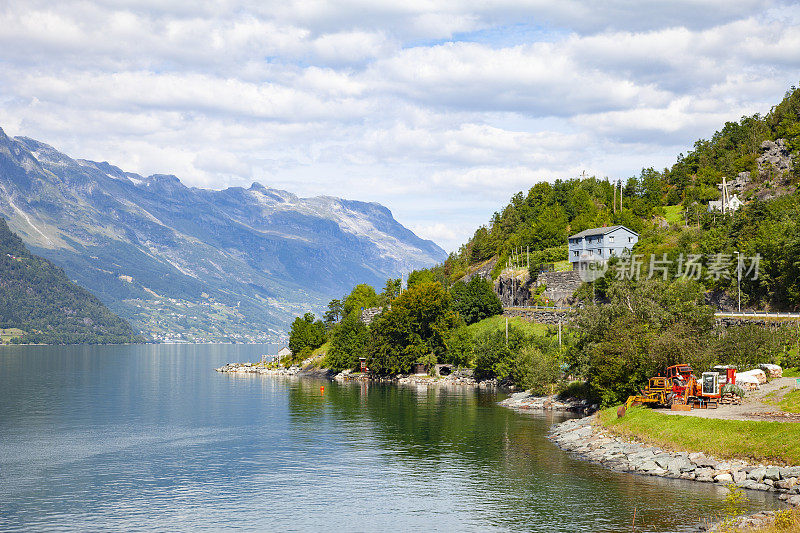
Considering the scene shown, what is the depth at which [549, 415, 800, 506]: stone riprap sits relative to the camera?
50.2 metres

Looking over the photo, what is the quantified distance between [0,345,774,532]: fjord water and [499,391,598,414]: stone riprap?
16.5ft

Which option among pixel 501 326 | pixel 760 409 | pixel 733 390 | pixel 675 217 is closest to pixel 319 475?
pixel 760 409

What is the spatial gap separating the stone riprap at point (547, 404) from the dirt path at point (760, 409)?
26.4 meters

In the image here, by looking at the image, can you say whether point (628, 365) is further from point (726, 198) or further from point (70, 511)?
point (726, 198)

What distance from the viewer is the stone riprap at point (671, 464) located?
50.2 metres

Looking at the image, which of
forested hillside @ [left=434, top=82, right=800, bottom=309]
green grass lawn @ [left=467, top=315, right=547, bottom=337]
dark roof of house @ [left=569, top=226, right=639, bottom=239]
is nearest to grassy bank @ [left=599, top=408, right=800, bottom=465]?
forested hillside @ [left=434, top=82, right=800, bottom=309]

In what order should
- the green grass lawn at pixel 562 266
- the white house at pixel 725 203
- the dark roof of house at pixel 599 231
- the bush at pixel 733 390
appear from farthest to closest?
the green grass lawn at pixel 562 266
the white house at pixel 725 203
the dark roof of house at pixel 599 231
the bush at pixel 733 390

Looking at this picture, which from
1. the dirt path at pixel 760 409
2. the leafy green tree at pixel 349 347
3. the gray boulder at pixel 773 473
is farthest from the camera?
the leafy green tree at pixel 349 347

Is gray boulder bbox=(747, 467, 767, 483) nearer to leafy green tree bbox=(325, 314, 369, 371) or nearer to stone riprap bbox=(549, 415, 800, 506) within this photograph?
stone riprap bbox=(549, 415, 800, 506)

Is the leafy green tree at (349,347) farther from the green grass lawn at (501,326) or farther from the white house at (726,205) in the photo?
the white house at (726,205)

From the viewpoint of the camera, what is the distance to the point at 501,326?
168 m

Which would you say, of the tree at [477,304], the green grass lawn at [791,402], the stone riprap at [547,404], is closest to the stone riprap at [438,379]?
the tree at [477,304]

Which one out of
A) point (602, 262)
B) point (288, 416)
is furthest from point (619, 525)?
point (602, 262)

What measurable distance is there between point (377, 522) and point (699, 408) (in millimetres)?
38966
